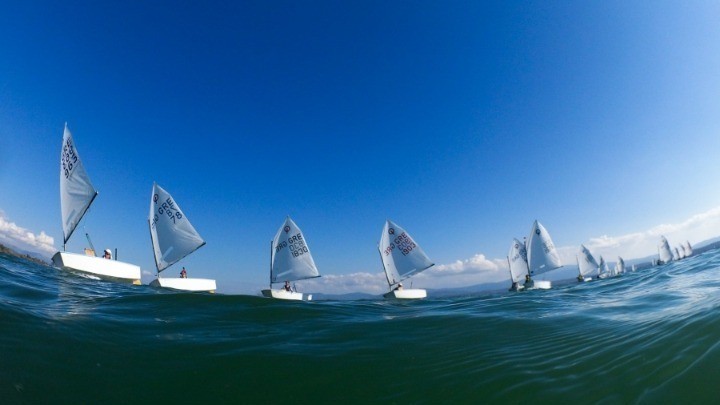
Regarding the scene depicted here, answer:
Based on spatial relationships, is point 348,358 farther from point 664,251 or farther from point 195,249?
point 664,251

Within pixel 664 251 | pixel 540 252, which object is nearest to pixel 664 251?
pixel 664 251

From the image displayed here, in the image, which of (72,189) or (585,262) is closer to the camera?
(72,189)

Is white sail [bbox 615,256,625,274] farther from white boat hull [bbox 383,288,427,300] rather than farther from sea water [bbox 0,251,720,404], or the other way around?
sea water [bbox 0,251,720,404]

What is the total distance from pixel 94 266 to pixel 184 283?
6.79 metres

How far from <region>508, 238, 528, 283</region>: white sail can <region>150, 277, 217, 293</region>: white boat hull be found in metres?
47.7

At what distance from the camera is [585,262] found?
76.7 meters

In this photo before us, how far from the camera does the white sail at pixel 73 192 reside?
24.6m

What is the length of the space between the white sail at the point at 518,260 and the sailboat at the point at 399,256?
71.3ft

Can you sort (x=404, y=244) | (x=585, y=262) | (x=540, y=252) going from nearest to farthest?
1. (x=404, y=244)
2. (x=540, y=252)
3. (x=585, y=262)

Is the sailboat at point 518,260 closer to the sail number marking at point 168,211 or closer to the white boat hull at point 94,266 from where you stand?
the sail number marking at point 168,211

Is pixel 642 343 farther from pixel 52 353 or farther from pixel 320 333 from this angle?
pixel 52 353

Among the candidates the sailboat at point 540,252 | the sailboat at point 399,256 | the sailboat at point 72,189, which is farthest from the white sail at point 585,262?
the sailboat at point 72,189

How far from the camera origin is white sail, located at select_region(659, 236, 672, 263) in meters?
92.6

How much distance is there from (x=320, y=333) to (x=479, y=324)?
3.68m
